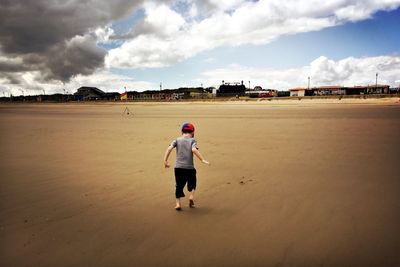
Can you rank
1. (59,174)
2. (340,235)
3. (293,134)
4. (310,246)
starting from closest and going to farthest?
(310,246), (340,235), (59,174), (293,134)

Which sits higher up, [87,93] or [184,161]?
[87,93]

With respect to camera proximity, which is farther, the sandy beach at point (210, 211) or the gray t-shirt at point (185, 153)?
the gray t-shirt at point (185, 153)

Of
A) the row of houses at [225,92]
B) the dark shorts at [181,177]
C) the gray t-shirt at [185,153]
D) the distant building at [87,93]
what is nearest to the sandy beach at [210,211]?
the dark shorts at [181,177]

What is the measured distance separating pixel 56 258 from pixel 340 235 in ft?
12.4

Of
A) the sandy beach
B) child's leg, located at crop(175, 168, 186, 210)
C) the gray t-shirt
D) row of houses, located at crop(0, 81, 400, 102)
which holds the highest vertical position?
row of houses, located at crop(0, 81, 400, 102)

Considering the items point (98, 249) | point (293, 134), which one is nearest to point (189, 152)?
point (98, 249)

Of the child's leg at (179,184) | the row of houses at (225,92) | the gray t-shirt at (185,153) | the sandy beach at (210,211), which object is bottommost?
the sandy beach at (210,211)

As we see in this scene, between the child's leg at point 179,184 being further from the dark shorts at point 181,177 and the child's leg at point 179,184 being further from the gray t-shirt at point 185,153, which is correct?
the gray t-shirt at point 185,153

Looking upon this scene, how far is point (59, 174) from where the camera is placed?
707 centimetres

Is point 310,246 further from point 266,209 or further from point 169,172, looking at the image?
point 169,172

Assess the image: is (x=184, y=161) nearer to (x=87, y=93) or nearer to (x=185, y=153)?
(x=185, y=153)

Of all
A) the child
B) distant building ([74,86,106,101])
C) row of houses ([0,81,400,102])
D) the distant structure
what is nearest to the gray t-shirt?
the child

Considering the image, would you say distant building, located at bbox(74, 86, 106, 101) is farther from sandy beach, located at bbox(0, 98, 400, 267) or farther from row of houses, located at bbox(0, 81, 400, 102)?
sandy beach, located at bbox(0, 98, 400, 267)

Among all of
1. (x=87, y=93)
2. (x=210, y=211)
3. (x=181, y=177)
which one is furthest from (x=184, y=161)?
(x=87, y=93)
